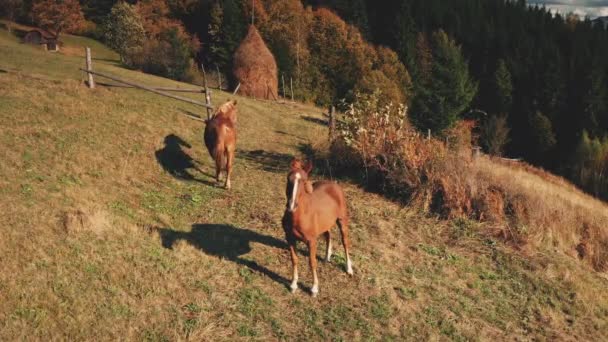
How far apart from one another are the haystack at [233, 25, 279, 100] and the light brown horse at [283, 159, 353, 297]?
1009 inches

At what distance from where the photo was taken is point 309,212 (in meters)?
7.39

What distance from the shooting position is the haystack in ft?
108

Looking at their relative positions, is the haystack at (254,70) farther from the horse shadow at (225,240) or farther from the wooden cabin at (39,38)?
the wooden cabin at (39,38)

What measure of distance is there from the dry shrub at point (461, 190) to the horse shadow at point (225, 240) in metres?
4.91

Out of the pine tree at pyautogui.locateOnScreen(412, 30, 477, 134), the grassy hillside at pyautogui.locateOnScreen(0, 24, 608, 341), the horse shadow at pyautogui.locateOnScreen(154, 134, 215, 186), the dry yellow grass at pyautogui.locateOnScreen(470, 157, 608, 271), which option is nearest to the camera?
the grassy hillside at pyautogui.locateOnScreen(0, 24, 608, 341)

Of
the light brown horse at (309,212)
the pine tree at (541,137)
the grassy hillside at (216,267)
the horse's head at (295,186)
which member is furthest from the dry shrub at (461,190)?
the pine tree at (541,137)

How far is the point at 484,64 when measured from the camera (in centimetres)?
7088

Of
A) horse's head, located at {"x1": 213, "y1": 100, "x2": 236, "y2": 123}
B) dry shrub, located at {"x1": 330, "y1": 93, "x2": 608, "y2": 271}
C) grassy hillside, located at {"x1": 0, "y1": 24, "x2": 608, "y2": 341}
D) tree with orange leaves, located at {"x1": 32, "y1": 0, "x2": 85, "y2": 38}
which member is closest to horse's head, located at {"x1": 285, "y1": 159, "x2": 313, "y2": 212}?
grassy hillside, located at {"x1": 0, "y1": 24, "x2": 608, "y2": 341}

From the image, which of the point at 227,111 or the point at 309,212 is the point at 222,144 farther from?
the point at 309,212

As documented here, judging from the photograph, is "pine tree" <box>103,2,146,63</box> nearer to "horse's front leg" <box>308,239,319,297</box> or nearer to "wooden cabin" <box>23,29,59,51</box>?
"wooden cabin" <box>23,29,59,51</box>

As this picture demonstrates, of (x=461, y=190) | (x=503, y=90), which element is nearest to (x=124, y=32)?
(x=461, y=190)

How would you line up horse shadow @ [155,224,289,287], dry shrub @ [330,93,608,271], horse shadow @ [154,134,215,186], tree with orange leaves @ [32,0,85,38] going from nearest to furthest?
horse shadow @ [155,224,289,287]
dry shrub @ [330,93,608,271]
horse shadow @ [154,134,215,186]
tree with orange leaves @ [32,0,85,38]

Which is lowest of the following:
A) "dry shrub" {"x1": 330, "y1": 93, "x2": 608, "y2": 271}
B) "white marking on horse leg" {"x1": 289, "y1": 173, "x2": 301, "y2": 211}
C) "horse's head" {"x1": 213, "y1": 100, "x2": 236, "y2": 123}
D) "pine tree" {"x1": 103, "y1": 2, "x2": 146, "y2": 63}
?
"dry shrub" {"x1": 330, "y1": 93, "x2": 608, "y2": 271}

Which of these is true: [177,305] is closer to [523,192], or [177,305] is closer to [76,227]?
[76,227]
